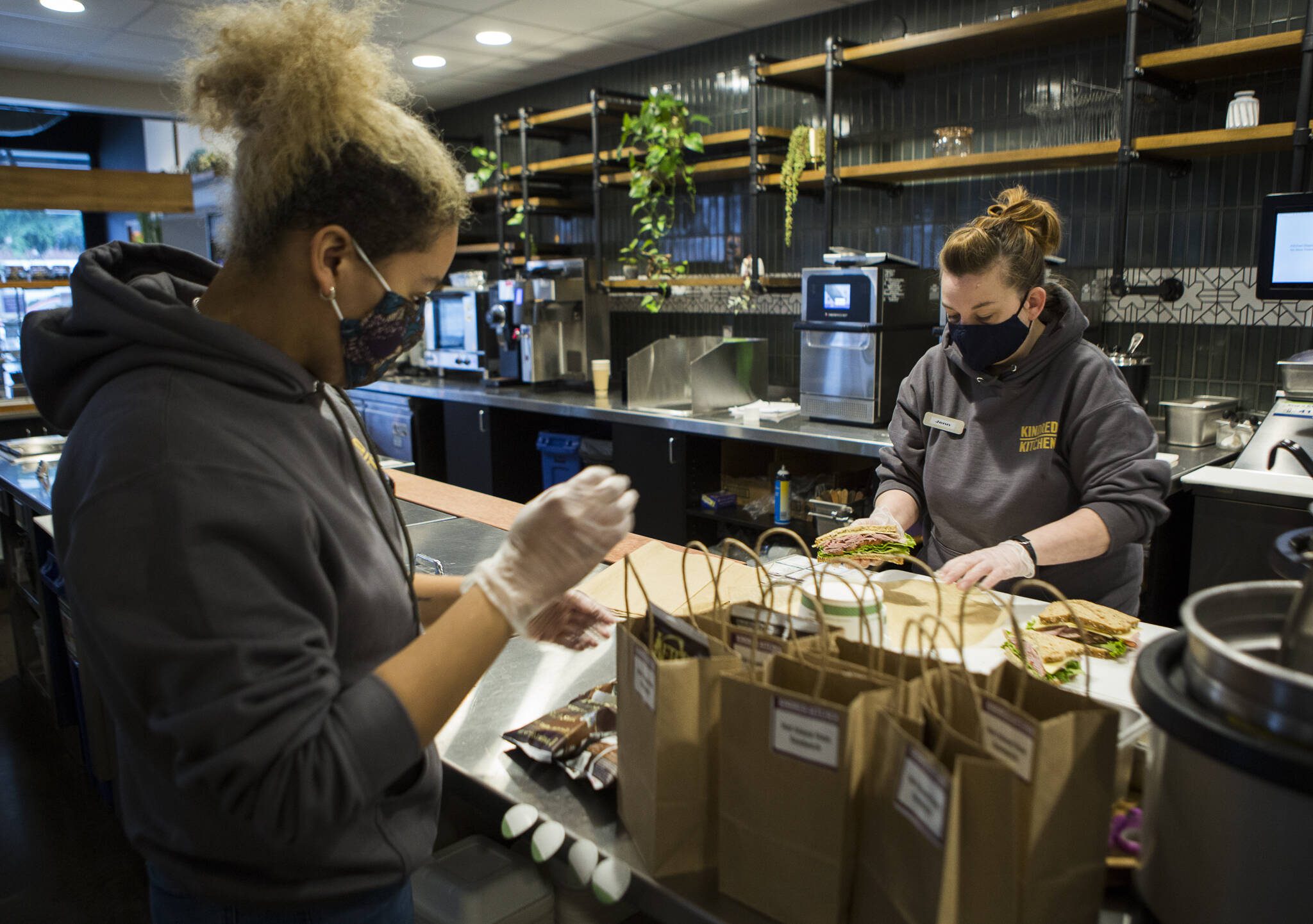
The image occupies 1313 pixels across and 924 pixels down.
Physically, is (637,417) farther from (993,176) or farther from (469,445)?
(993,176)

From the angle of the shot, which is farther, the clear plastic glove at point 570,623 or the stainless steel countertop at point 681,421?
the stainless steel countertop at point 681,421

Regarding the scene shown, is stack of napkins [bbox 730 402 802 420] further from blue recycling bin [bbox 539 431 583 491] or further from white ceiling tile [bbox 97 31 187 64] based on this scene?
white ceiling tile [bbox 97 31 187 64]

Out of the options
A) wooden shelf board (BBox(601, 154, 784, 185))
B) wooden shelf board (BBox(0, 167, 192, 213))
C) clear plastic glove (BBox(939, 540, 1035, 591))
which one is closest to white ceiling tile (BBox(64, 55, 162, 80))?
wooden shelf board (BBox(0, 167, 192, 213))

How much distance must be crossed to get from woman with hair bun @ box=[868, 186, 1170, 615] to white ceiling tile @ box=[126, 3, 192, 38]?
440cm

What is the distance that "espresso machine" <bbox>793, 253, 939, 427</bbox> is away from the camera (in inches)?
152

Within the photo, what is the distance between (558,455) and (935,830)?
15.4 ft

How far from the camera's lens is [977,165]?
3947 millimetres

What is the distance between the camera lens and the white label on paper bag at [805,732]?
2.99ft

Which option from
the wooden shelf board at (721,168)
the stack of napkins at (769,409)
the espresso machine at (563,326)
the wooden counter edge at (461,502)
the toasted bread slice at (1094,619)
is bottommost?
the wooden counter edge at (461,502)

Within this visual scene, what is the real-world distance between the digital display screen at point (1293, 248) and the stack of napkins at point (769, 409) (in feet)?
6.31

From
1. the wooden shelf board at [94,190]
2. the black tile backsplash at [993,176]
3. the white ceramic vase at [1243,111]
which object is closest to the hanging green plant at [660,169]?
the black tile backsplash at [993,176]

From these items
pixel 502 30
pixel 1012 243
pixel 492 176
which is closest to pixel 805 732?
pixel 1012 243

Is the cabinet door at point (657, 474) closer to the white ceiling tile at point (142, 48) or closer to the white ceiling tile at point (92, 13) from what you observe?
the white ceiling tile at point (92, 13)

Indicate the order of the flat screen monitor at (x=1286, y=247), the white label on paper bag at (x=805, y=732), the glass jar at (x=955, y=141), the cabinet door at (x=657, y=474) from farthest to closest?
1. the cabinet door at (x=657, y=474)
2. the glass jar at (x=955, y=141)
3. the flat screen monitor at (x=1286, y=247)
4. the white label on paper bag at (x=805, y=732)
